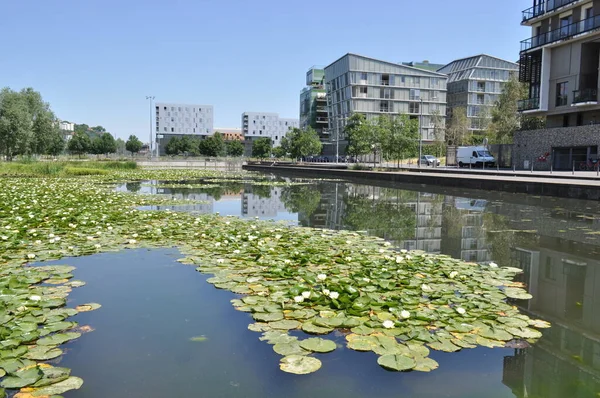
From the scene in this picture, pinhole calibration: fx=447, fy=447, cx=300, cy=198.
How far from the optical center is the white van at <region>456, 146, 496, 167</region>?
43.4 metres

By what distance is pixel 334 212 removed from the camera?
1429 centimetres

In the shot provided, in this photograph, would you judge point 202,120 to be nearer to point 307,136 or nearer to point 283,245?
point 307,136

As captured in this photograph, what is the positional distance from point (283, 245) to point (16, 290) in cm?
412

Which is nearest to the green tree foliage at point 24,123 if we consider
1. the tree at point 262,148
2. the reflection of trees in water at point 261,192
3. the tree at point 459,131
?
the reflection of trees in water at point 261,192

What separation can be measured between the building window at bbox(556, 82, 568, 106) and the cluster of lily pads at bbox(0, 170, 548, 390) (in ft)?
122

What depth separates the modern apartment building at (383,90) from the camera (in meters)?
85.0

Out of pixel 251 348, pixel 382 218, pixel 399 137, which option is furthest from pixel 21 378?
pixel 399 137

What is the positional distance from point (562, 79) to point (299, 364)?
141ft

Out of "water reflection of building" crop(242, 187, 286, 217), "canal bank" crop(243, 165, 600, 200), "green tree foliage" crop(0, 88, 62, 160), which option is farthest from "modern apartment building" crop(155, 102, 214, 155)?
"water reflection of building" crop(242, 187, 286, 217)

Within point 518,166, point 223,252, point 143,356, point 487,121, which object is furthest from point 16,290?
point 487,121

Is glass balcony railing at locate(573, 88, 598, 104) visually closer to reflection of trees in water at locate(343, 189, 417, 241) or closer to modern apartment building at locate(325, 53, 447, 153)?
reflection of trees in water at locate(343, 189, 417, 241)

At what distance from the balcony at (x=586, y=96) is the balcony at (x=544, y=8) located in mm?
7303

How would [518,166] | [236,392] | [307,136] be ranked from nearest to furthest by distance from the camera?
1. [236,392]
2. [518,166]
3. [307,136]

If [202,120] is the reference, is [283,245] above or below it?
below
